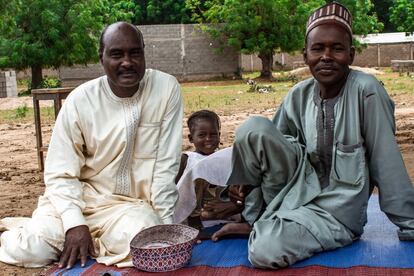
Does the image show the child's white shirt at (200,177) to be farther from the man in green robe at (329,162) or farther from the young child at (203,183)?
the man in green robe at (329,162)

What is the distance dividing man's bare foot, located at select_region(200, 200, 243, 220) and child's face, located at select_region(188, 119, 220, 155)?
514mm

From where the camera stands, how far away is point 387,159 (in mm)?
3168

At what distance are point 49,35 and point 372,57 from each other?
16.7 m

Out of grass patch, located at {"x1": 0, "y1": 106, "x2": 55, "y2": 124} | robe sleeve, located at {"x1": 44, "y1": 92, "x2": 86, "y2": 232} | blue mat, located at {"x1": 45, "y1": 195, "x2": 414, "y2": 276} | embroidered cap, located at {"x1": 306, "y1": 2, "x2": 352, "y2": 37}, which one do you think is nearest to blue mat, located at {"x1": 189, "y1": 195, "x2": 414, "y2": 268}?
blue mat, located at {"x1": 45, "y1": 195, "x2": 414, "y2": 276}

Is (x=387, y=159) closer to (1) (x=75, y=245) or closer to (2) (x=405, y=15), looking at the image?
(1) (x=75, y=245)

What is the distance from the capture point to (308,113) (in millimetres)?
3426

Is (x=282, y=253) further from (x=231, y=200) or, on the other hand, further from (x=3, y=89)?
(x=3, y=89)

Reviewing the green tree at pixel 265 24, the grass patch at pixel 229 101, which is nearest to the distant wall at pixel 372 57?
the green tree at pixel 265 24

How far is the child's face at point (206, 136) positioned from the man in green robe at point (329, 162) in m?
0.86

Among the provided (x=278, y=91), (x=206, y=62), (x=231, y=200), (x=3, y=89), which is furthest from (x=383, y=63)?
(x=231, y=200)

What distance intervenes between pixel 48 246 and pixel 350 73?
189 cm

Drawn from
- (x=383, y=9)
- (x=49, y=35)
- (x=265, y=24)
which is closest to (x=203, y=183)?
(x=49, y=35)

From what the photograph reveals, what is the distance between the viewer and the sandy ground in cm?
545

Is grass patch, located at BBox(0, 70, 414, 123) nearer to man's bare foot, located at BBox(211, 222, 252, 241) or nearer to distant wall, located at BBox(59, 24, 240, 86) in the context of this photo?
distant wall, located at BBox(59, 24, 240, 86)
